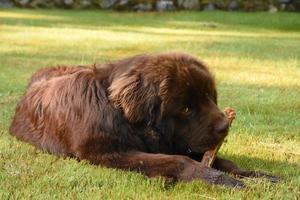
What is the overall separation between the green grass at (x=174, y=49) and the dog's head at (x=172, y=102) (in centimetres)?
43

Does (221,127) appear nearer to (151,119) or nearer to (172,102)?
(172,102)

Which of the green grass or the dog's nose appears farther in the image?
the dog's nose

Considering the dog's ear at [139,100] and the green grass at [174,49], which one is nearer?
the green grass at [174,49]

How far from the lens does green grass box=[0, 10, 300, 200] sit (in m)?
4.27

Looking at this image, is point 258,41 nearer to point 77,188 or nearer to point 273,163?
point 273,163

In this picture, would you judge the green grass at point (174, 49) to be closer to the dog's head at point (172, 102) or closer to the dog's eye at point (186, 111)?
the dog's head at point (172, 102)

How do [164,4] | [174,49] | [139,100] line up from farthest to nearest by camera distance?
1. [164,4]
2. [174,49]
3. [139,100]

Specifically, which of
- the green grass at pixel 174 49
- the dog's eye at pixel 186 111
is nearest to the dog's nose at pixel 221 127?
the dog's eye at pixel 186 111

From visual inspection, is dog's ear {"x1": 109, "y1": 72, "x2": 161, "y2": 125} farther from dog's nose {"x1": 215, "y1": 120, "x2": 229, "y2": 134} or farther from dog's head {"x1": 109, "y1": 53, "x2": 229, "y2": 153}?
dog's nose {"x1": 215, "y1": 120, "x2": 229, "y2": 134}

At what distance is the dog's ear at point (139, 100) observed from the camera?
4.58 meters

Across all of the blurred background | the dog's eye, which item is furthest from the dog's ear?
the blurred background

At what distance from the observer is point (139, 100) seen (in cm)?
459

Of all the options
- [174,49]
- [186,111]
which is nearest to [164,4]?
[174,49]

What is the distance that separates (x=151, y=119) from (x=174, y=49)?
27.2 ft
